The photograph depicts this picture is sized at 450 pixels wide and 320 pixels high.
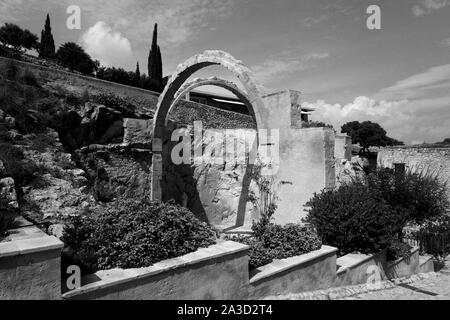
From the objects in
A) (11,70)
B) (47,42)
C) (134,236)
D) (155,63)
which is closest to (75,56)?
(47,42)

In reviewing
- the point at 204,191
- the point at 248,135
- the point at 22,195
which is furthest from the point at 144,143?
the point at 22,195

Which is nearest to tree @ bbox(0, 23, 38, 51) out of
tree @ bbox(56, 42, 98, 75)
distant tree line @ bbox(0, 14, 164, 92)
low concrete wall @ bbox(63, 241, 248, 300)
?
distant tree line @ bbox(0, 14, 164, 92)

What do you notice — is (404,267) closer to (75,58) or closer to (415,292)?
(415,292)

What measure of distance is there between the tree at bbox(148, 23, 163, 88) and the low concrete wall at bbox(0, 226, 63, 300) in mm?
26378

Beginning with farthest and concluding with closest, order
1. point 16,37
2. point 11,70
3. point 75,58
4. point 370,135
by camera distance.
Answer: point 370,135
point 75,58
point 16,37
point 11,70

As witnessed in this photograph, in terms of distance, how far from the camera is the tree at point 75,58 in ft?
75.2

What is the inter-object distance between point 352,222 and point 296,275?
1869 mm

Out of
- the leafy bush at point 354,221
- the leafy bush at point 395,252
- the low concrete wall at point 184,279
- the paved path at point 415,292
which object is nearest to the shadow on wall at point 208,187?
the leafy bush at point 354,221

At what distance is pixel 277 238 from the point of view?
467 cm

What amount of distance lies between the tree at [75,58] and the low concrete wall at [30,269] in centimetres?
2397

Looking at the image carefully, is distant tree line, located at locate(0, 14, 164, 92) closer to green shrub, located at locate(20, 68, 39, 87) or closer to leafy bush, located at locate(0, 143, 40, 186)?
green shrub, located at locate(20, 68, 39, 87)

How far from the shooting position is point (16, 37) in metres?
21.0

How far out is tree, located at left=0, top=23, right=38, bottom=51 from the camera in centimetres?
2072
